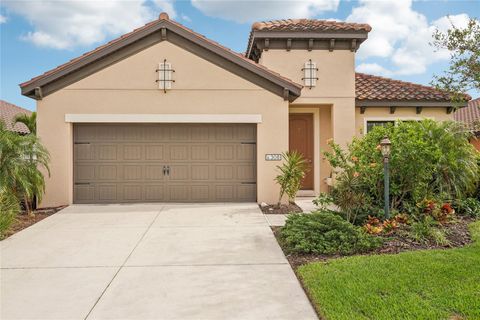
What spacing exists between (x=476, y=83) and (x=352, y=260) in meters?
2.97

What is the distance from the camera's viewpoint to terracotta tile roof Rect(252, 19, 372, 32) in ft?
40.3

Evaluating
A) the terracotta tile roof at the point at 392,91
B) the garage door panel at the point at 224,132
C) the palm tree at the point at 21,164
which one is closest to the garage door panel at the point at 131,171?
the palm tree at the point at 21,164

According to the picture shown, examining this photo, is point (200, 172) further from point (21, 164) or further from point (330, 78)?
point (330, 78)

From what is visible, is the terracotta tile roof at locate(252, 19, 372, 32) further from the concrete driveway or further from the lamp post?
the concrete driveway

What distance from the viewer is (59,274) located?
5.36 meters

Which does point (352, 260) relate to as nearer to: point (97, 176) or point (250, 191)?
point (250, 191)

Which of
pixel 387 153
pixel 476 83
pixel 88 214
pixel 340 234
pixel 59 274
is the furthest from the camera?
pixel 88 214

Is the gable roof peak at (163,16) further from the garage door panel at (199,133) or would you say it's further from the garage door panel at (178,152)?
the garage door panel at (178,152)

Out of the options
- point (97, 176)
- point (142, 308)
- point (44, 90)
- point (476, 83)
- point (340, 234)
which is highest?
point (44, 90)

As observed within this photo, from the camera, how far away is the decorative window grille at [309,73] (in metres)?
12.6

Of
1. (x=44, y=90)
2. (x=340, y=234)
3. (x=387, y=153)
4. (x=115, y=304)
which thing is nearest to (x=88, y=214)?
(x=44, y=90)

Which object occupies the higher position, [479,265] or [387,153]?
[387,153]

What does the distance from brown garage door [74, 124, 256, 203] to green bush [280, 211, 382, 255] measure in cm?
448

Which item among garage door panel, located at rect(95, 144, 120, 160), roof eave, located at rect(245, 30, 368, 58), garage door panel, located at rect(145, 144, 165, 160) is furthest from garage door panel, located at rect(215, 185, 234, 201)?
roof eave, located at rect(245, 30, 368, 58)
